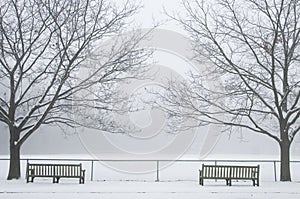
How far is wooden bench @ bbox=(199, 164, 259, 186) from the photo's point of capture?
626 inches

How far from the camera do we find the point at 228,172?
16.1 metres

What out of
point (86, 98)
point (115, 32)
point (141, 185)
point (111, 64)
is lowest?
point (141, 185)

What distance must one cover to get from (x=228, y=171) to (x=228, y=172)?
0.04 metres

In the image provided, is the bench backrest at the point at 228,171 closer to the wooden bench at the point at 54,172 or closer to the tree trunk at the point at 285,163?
the tree trunk at the point at 285,163

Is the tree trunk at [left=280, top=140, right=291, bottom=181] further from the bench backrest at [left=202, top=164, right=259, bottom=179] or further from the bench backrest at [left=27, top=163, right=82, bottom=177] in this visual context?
the bench backrest at [left=27, top=163, right=82, bottom=177]

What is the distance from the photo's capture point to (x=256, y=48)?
1928 cm

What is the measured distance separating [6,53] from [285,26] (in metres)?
11.8

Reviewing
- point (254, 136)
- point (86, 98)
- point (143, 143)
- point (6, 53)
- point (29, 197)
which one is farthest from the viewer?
point (254, 136)

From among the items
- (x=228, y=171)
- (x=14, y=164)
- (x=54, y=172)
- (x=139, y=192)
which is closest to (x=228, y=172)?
(x=228, y=171)

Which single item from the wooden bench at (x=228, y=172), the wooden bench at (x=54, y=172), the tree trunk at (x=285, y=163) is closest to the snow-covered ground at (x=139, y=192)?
the wooden bench at (x=54, y=172)

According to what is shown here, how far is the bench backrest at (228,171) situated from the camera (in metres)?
16.0

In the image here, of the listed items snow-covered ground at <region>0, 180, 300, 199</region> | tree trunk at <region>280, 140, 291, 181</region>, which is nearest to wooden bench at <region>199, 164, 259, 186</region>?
snow-covered ground at <region>0, 180, 300, 199</region>

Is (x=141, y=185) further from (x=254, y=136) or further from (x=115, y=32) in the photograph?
(x=254, y=136)

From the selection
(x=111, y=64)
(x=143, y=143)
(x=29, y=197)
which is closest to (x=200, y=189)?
(x=29, y=197)
